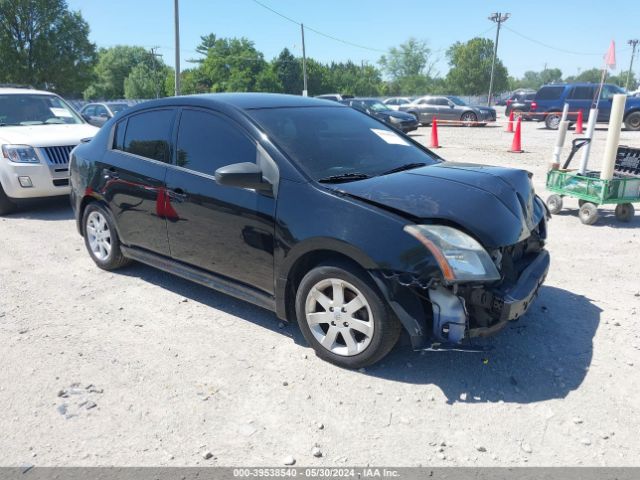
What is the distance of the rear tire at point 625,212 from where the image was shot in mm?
6848

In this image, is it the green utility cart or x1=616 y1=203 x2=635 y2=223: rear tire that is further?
x1=616 y1=203 x2=635 y2=223: rear tire

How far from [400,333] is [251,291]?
1.17m

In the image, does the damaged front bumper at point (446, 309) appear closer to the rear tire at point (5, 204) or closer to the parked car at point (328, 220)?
the parked car at point (328, 220)

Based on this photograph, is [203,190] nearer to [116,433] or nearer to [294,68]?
[116,433]

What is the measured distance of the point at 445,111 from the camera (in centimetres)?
2636

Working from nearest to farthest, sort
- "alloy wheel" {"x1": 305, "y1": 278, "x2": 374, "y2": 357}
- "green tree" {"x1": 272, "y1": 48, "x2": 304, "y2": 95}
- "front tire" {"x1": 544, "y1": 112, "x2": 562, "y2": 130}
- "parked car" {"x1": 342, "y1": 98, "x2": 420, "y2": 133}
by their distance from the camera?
"alloy wheel" {"x1": 305, "y1": 278, "x2": 374, "y2": 357} < "parked car" {"x1": 342, "y1": 98, "x2": 420, "y2": 133} < "front tire" {"x1": 544, "y1": 112, "x2": 562, "y2": 130} < "green tree" {"x1": 272, "y1": 48, "x2": 304, "y2": 95}

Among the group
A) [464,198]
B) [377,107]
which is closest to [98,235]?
[464,198]

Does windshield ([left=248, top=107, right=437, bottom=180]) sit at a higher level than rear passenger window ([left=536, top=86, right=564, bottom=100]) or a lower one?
lower

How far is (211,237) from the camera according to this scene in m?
3.90

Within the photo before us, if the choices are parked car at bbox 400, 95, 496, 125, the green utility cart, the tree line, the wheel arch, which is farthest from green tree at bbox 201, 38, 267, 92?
the wheel arch

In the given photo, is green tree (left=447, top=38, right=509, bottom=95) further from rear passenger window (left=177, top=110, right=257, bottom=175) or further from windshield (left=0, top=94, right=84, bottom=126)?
rear passenger window (left=177, top=110, right=257, bottom=175)

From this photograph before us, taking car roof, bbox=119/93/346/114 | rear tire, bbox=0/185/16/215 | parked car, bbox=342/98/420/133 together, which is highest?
parked car, bbox=342/98/420/133

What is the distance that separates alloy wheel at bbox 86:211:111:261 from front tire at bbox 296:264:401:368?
258cm

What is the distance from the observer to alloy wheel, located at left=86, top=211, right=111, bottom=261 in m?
5.08
